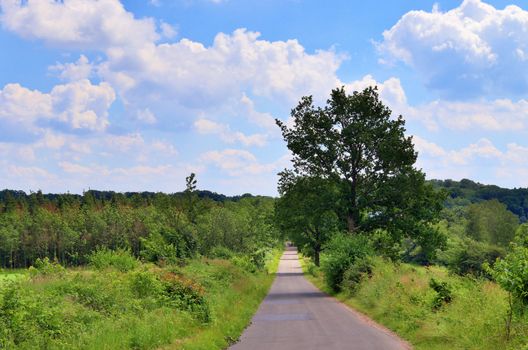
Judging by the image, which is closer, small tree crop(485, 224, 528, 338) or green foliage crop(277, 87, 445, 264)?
small tree crop(485, 224, 528, 338)

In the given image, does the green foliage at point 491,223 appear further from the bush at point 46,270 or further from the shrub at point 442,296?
the bush at point 46,270

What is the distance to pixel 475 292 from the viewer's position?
53.2 feet

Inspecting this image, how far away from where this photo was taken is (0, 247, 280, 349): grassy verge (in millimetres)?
12406

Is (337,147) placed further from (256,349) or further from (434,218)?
(256,349)

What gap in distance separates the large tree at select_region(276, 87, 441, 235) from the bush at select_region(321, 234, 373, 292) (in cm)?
656

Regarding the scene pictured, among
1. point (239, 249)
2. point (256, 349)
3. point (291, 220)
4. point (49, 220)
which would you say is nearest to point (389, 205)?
point (291, 220)

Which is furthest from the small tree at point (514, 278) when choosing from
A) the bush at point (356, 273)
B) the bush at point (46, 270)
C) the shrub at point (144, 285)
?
the bush at point (356, 273)

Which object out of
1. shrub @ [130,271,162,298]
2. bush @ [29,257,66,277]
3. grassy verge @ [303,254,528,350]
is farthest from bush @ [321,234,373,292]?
bush @ [29,257,66,277]

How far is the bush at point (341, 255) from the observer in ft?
124

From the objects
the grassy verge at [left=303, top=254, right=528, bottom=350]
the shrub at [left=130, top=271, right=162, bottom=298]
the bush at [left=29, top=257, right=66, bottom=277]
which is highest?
the bush at [left=29, top=257, right=66, bottom=277]

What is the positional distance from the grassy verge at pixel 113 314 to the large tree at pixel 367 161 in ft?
72.5

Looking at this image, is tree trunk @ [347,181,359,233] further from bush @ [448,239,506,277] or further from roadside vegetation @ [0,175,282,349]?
bush @ [448,239,506,277]

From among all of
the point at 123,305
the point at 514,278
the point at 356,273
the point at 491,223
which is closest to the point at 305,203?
the point at 356,273

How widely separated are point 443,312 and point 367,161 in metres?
28.0
